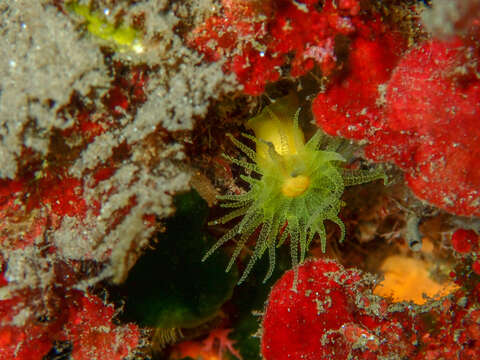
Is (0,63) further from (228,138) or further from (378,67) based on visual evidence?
(378,67)

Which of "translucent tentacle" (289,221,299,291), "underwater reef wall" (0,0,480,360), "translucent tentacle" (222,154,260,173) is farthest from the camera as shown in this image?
"translucent tentacle" (289,221,299,291)

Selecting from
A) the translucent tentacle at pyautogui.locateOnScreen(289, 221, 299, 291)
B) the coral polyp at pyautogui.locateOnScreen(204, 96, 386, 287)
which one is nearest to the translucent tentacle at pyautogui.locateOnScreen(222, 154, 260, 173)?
the coral polyp at pyautogui.locateOnScreen(204, 96, 386, 287)

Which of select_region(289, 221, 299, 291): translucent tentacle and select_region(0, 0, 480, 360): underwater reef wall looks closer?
select_region(0, 0, 480, 360): underwater reef wall

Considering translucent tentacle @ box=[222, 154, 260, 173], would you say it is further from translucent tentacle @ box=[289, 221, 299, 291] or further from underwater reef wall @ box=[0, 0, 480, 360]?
translucent tentacle @ box=[289, 221, 299, 291]

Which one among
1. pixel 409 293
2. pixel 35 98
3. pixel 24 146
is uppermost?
pixel 409 293

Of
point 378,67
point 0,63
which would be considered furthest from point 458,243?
point 0,63

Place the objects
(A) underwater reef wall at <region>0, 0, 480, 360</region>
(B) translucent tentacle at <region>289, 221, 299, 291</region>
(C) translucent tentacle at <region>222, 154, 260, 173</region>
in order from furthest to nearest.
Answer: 1. (B) translucent tentacle at <region>289, 221, 299, 291</region>
2. (C) translucent tentacle at <region>222, 154, 260, 173</region>
3. (A) underwater reef wall at <region>0, 0, 480, 360</region>

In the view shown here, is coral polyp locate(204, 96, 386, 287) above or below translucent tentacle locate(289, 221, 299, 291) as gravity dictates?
above

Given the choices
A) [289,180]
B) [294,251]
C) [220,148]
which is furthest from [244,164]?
[294,251]
